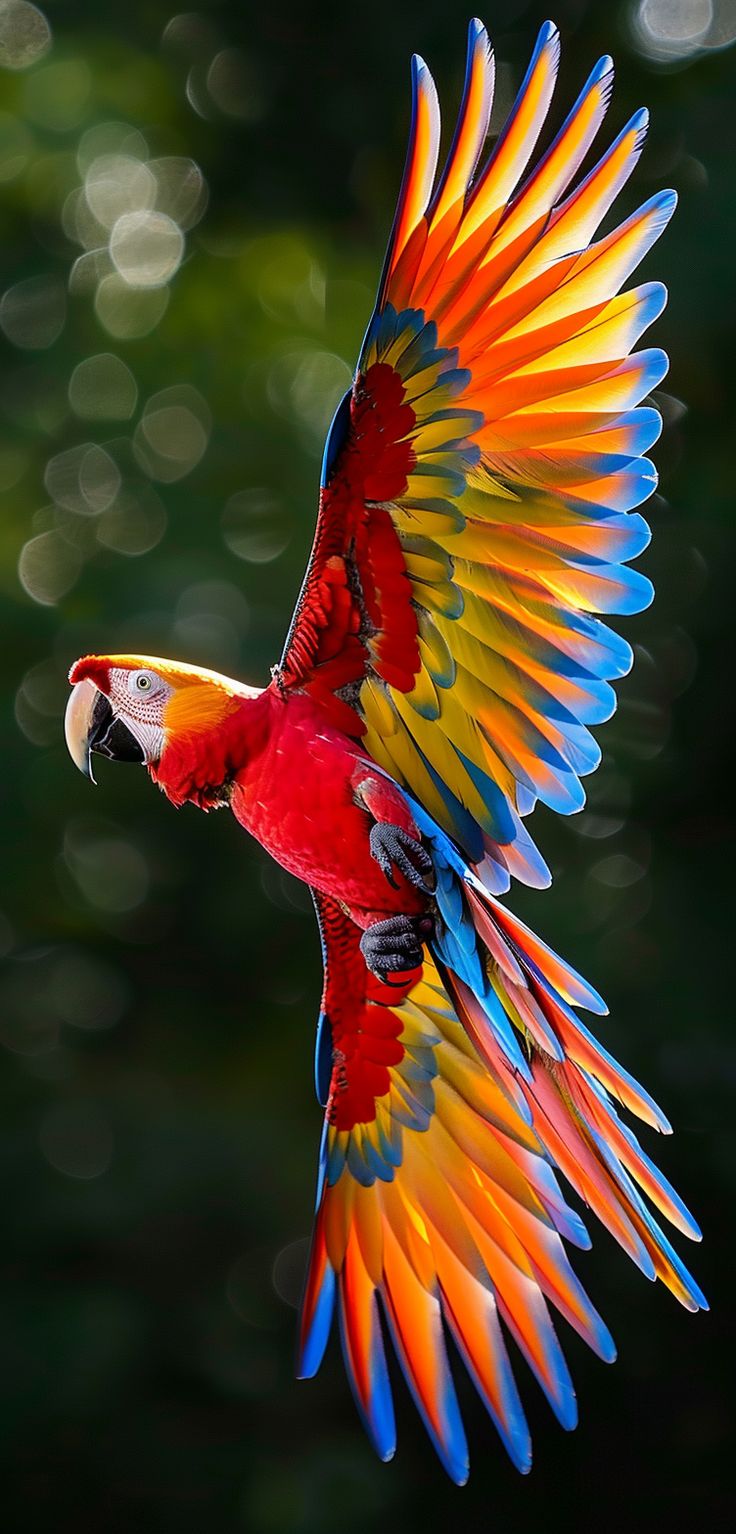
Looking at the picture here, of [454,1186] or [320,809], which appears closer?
[320,809]

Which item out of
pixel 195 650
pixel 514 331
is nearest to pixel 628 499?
pixel 514 331

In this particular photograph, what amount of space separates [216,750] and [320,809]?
0.05 meters

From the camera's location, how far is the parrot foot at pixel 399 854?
590mm

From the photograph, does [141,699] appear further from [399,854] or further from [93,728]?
[399,854]

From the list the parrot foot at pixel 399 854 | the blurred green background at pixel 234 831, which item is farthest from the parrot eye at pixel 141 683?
the blurred green background at pixel 234 831

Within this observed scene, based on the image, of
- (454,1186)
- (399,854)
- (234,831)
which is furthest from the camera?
(234,831)

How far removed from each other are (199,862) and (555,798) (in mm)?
1541

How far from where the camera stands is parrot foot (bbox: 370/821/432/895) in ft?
1.94

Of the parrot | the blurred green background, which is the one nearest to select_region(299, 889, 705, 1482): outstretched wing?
the parrot

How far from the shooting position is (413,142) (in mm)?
539

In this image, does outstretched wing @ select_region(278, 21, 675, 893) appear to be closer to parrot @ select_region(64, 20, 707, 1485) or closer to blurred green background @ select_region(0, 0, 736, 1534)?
parrot @ select_region(64, 20, 707, 1485)

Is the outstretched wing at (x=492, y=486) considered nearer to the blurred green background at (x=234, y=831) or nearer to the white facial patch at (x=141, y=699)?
the white facial patch at (x=141, y=699)

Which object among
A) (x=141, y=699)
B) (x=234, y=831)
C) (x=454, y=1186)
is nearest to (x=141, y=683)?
(x=141, y=699)

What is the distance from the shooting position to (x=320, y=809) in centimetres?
61
